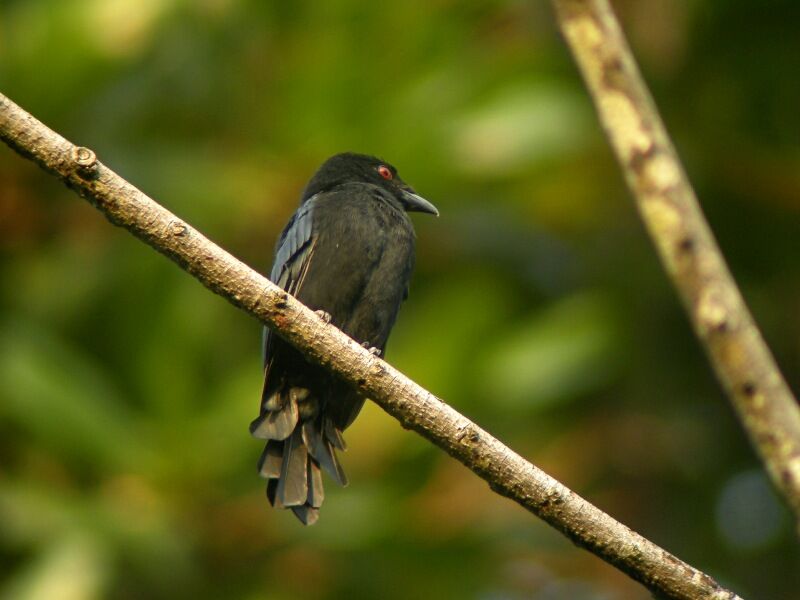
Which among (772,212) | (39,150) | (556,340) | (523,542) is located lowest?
(39,150)

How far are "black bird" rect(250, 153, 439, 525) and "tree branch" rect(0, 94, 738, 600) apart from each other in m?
1.05

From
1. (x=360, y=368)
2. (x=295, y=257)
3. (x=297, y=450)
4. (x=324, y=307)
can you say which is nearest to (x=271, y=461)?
(x=297, y=450)

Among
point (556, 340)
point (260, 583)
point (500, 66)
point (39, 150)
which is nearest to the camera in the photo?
point (39, 150)

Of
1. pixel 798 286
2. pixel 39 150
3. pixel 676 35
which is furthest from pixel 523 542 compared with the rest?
pixel 39 150

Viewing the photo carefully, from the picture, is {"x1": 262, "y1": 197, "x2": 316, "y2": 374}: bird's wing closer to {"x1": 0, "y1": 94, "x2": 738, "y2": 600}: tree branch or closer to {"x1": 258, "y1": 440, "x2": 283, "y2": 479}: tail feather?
{"x1": 258, "y1": 440, "x2": 283, "y2": 479}: tail feather

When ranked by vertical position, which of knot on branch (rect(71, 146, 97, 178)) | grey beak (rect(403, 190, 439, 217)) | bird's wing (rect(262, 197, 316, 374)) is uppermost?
grey beak (rect(403, 190, 439, 217))

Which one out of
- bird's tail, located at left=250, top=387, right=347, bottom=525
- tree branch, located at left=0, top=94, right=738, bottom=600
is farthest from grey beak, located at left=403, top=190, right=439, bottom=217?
tree branch, located at left=0, top=94, right=738, bottom=600

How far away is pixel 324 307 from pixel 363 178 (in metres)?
1.05

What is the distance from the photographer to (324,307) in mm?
4664

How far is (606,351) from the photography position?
20.9 ft

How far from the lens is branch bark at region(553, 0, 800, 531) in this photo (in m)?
3.03

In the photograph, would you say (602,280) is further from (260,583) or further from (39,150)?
(39,150)

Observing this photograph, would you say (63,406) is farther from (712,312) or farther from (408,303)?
(712,312)

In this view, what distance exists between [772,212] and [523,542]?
251cm
